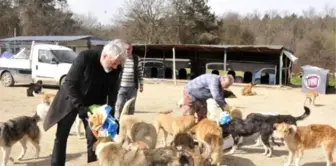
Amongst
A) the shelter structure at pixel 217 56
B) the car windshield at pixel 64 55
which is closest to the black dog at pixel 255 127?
the car windshield at pixel 64 55

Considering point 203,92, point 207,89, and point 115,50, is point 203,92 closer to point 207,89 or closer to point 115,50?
point 207,89

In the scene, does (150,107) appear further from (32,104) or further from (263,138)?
(263,138)

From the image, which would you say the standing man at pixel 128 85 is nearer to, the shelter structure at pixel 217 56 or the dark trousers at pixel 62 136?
the dark trousers at pixel 62 136

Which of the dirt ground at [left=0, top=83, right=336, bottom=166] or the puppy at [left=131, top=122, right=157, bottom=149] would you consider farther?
the dirt ground at [left=0, top=83, right=336, bottom=166]

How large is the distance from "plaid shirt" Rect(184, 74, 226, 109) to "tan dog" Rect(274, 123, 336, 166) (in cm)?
101

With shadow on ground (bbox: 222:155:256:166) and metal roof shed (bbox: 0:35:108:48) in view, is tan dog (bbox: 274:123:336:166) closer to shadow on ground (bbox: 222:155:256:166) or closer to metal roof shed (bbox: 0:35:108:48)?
shadow on ground (bbox: 222:155:256:166)

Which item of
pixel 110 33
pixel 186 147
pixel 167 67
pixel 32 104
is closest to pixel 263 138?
pixel 186 147

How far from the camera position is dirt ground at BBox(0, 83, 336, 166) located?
6.87m

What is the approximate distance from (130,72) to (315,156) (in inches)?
145

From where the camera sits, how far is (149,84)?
22.1 meters

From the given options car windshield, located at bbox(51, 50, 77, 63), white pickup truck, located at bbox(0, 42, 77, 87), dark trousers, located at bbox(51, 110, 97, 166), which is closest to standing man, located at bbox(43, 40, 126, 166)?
dark trousers, located at bbox(51, 110, 97, 166)

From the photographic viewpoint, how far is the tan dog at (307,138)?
642 centimetres

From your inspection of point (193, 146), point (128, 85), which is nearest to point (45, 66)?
point (128, 85)

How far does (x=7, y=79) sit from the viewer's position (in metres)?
17.4
